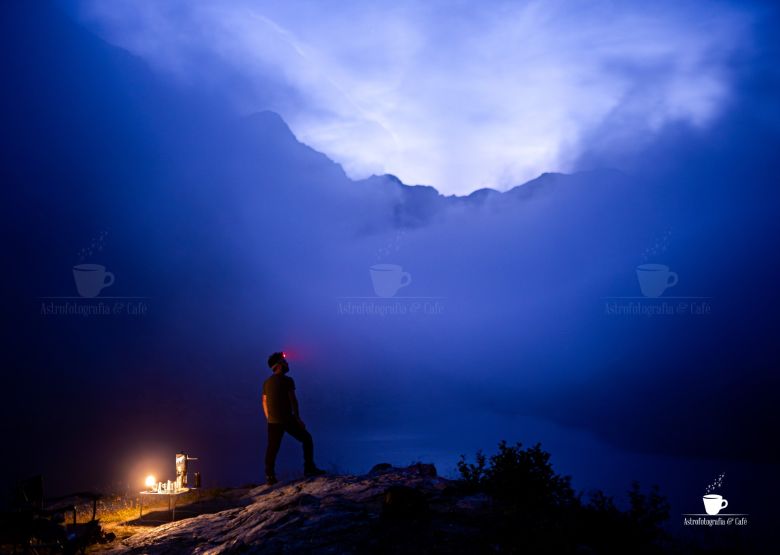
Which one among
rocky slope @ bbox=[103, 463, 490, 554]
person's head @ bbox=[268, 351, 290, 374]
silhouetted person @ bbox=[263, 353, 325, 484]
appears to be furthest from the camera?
person's head @ bbox=[268, 351, 290, 374]

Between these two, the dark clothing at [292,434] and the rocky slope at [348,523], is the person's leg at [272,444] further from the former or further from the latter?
the rocky slope at [348,523]

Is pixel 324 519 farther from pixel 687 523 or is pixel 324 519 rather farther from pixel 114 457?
pixel 114 457

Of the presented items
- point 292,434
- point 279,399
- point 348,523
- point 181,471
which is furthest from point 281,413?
point 348,523

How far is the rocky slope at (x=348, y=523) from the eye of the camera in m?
5.90

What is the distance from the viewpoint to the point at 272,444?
11.5 metres

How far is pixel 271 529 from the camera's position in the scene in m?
6.86

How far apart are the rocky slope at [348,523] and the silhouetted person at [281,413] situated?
1.72 meters

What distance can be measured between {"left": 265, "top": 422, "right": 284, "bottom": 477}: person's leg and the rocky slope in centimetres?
189

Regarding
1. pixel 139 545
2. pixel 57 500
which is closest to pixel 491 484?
pixel 139 545

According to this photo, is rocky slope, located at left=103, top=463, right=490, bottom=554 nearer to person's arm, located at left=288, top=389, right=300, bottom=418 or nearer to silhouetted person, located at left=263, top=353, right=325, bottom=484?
silhouetted person, located at left=263, top=353, right=325, bottom=484

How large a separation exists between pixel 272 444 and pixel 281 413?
773 millimetres

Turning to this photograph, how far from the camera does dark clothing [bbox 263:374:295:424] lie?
1122 cm

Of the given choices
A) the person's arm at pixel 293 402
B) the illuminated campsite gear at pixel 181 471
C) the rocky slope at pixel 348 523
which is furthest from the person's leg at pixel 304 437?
the illuminated campsite gear at pixel 181 471

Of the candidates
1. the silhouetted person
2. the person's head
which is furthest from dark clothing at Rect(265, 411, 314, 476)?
the person's head
